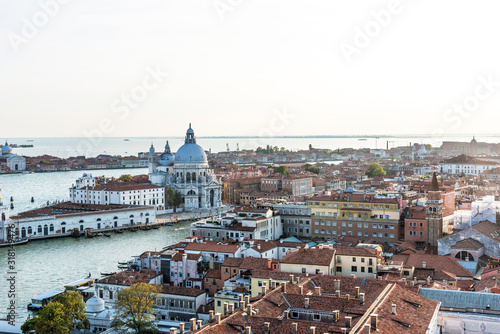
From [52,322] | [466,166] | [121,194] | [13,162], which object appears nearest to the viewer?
[52,322]

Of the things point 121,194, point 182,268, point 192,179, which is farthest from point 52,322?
point 192,179

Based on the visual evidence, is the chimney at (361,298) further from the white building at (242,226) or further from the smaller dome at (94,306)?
the white building at (242,226)

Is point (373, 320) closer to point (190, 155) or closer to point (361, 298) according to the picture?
point (361, 298)

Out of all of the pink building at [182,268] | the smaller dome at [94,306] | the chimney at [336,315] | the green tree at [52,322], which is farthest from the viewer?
the pink building at [182,268]

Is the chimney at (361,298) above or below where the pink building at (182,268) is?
above

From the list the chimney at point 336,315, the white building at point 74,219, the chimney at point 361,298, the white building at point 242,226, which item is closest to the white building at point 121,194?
the white building at point 74,219

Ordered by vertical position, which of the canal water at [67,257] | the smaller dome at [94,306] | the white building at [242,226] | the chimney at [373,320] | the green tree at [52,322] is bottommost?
the canal water at [67,257]

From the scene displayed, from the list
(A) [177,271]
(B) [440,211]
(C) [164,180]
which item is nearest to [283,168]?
(C) [164,180]

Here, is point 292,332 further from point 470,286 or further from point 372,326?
point 470,286
